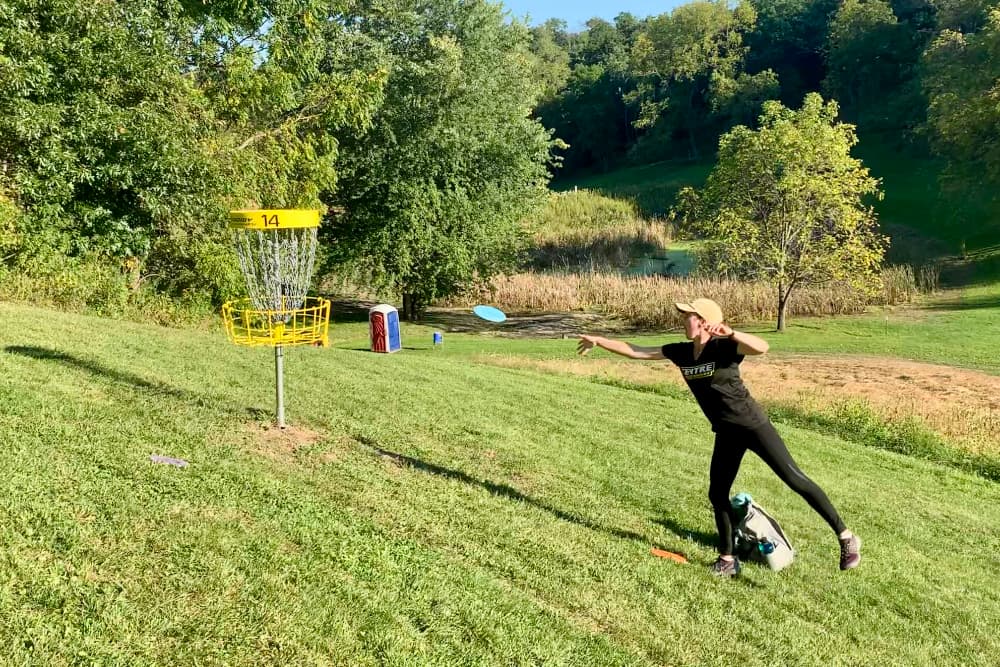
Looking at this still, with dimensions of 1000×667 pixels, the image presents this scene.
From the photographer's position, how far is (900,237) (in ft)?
151

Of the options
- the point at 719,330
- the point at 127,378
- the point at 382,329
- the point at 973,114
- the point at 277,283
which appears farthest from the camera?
the point at 973,114

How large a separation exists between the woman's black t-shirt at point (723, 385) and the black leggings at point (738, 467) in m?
0.09

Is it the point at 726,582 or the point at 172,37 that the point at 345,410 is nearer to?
the point at 726,582

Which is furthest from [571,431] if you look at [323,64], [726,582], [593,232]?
[593,232]

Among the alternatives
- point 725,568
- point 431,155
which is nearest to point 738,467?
point 725,568

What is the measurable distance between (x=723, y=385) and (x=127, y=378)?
21.8ft

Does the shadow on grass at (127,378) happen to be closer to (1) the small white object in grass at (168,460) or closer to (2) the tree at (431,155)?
(1) the small white object in grass at (168,460)

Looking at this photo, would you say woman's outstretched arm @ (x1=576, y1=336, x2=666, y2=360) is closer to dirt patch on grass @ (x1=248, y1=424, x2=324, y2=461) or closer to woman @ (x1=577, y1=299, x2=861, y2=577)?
woman @ (x1=577, y1=299, x2=861, y2=577)

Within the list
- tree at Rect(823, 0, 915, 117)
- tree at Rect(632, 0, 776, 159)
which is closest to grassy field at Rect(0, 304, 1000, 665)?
tree at Rect(823, 0, 915, 117)

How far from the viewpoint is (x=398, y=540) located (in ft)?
18.0

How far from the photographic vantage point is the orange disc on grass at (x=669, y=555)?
247 inches

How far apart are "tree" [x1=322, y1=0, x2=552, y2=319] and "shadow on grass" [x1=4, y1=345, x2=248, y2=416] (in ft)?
62.0

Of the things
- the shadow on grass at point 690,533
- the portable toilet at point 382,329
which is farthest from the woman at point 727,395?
the portable toilet at point 382,329

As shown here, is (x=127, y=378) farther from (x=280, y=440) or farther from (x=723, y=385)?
(x=723, y=385)
